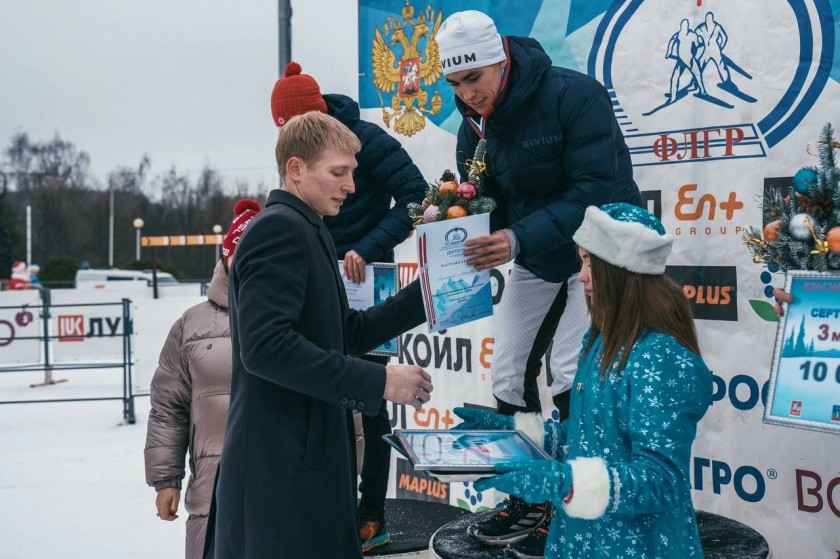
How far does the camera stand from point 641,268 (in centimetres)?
219

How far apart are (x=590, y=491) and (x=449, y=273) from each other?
1089mm

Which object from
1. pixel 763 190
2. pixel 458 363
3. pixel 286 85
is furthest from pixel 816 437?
pixel 286 85

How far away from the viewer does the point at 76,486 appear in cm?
745

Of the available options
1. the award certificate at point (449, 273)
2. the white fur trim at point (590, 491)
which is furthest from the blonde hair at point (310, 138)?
the white fur trim at point (590, 491)

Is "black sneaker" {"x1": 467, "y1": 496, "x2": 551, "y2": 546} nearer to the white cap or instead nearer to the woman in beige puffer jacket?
the woman in beige puffer jacket

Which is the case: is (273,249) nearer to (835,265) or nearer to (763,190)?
(835,265)

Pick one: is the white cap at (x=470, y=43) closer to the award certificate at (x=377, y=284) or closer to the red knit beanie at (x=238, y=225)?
the red knit beanie at (x=238, y=225)

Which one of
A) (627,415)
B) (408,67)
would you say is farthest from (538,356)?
(408,67)

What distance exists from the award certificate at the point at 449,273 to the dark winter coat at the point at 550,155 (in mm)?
178

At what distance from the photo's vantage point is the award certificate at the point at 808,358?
2584 millimetres

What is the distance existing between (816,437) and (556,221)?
1.37 metres

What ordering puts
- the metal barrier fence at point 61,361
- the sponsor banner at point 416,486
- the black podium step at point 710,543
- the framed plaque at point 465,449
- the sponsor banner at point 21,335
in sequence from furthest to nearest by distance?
the sponsor banner at point 21,335 → the metal barrier fence at point 61,361 → the sponsor banner at point 416,486 → the black podium step at point 710,543 → the framed plaque at point 465,449

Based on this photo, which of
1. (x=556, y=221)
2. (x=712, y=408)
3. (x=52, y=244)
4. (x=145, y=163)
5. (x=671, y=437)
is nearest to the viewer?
(x=671, y=437)

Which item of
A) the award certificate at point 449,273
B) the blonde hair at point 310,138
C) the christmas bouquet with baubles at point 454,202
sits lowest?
the award certificate at point 449,273
